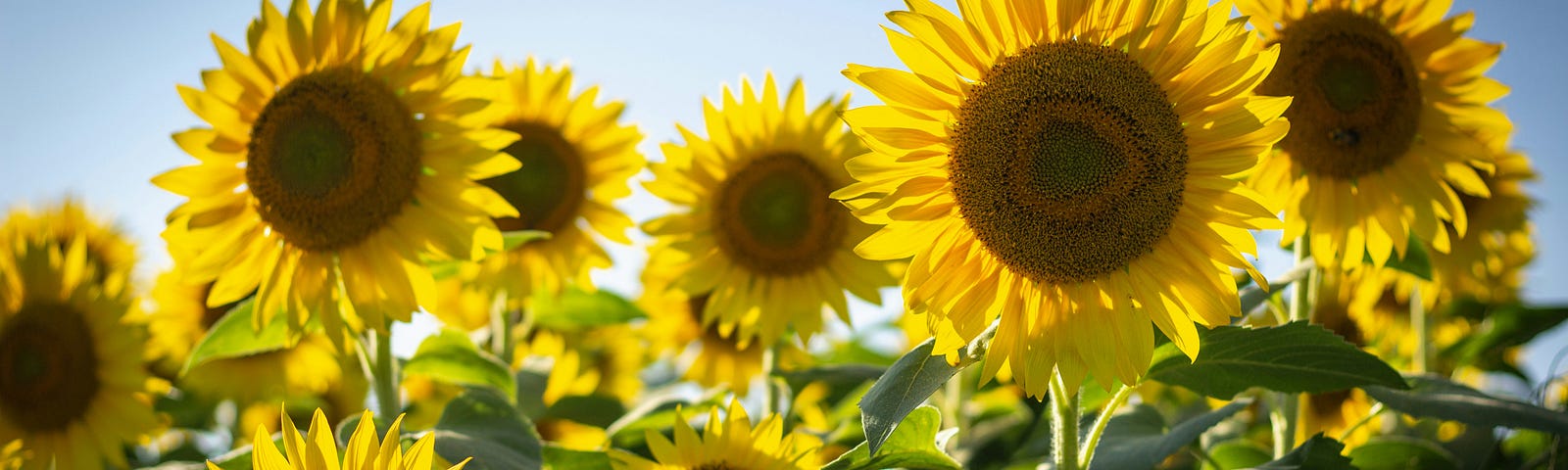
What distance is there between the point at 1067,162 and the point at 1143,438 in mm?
772

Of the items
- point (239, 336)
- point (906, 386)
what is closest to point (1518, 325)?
point (906, 386)

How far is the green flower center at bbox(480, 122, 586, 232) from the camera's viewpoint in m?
3.71

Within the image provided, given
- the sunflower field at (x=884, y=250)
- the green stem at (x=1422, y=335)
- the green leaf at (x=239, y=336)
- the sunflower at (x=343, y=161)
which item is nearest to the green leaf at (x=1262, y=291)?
the sunflower field at (x=884, y=250)

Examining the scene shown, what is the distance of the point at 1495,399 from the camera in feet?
7.70

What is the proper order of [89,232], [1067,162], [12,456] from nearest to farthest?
[1067,162] < [12,456] < [89,232]

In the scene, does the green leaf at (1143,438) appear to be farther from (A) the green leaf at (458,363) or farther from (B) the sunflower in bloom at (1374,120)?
(A) the green leaf at (458,363)

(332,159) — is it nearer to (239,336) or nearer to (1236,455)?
(239,336)

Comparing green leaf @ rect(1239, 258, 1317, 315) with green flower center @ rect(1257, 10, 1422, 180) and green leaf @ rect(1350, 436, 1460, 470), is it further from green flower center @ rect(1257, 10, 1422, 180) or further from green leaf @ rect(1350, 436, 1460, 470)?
green leaf @ rect(1350, 436, 1460, 470)

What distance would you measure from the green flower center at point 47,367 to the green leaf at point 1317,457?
3231 millimetres

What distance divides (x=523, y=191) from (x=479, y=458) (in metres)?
1.66

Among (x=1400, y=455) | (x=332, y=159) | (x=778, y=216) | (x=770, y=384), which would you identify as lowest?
(x=1400, y=455)

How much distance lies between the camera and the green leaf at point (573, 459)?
93.4 inches

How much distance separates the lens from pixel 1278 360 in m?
2.06

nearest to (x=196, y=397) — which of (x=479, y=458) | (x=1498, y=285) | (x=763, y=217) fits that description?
(x=763, y=217)
